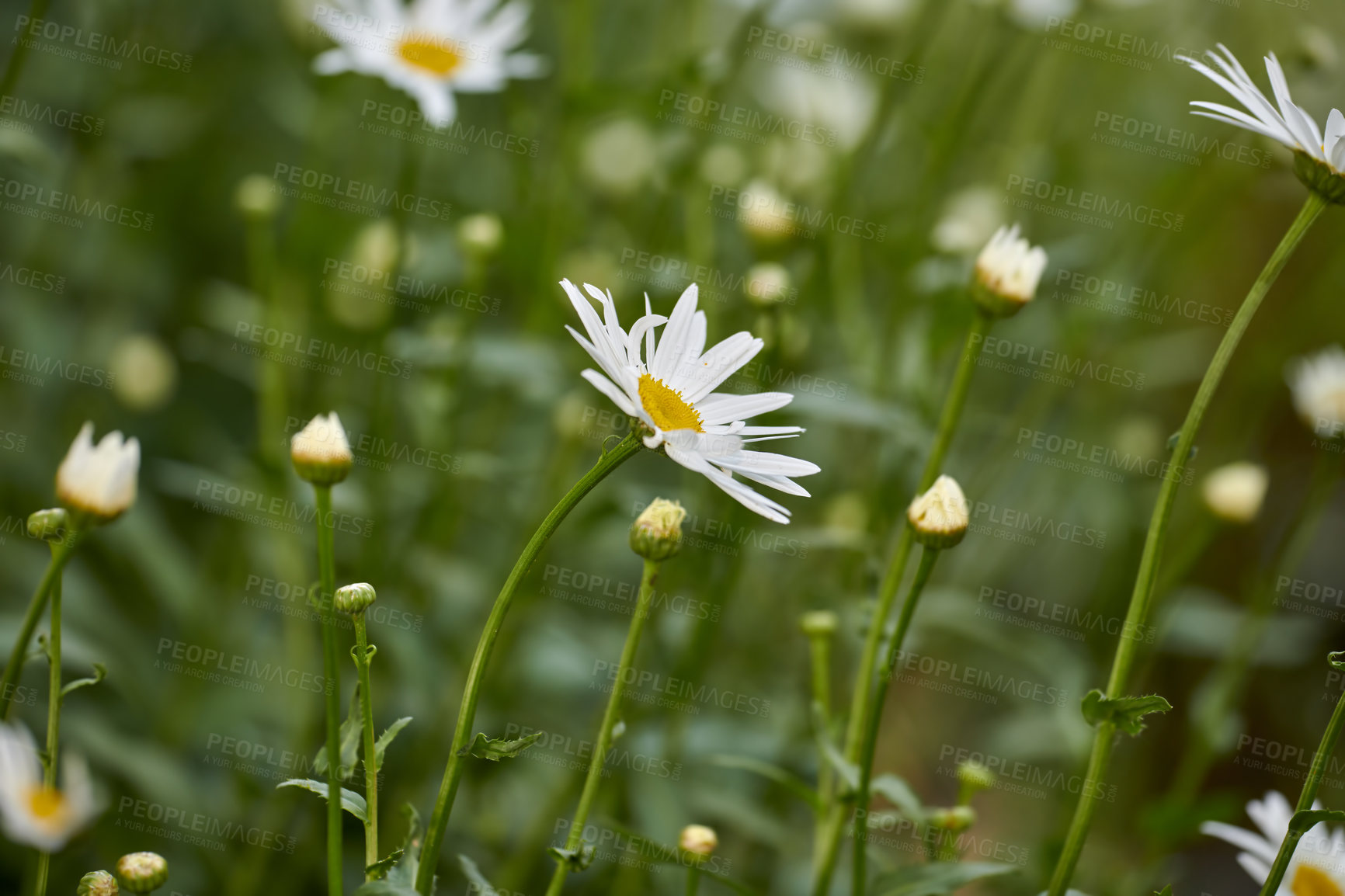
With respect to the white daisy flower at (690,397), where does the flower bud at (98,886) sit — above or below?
below

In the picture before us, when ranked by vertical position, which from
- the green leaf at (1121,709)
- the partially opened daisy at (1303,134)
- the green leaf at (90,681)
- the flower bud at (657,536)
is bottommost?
the green leaf at (90,681)

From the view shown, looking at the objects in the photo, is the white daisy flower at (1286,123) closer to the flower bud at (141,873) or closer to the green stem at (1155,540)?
the green stem at (1155,540)

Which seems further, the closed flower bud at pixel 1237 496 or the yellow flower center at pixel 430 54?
the yellow flower center at pixel 430 54

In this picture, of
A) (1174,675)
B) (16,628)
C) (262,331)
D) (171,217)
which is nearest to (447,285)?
(262,331)

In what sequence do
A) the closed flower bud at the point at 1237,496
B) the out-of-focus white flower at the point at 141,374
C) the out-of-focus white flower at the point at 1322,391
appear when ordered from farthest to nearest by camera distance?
the out-of-focus white flower at the point at 141,374, the out-of-focus white flower at the point at 1322,391, the closed flower bud at the point at 1237,496

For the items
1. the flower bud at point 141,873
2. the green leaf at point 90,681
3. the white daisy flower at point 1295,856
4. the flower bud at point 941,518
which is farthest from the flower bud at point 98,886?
the white daisy flower at point 1295,856

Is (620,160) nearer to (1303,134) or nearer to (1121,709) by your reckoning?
(1303,134)

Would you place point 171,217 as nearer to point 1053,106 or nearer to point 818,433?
point 818,433
